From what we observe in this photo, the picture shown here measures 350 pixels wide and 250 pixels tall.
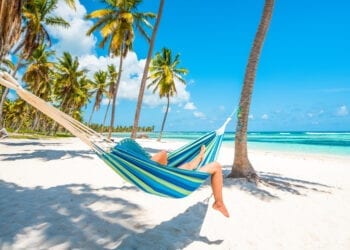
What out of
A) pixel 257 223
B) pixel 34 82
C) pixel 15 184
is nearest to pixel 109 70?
pixel 34 82

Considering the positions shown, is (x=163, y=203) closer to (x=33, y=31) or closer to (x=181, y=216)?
(x=181, y=216)

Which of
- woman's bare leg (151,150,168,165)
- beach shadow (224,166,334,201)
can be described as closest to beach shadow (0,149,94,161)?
beach shadow (224,166,334,201)

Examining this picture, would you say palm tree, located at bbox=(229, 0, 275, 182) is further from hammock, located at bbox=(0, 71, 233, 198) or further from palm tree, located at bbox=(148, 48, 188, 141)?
palm tree, located at bbox=(148, 48, 188, 141)

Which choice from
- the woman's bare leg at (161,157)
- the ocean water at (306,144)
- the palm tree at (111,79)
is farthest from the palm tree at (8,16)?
the palm tree at (111,79)

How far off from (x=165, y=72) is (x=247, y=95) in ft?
51.4

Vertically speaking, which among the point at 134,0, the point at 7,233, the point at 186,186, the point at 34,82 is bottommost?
the point at 7,233

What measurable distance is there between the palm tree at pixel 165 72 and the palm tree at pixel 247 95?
49.4 ft

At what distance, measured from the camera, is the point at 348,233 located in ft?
8.54

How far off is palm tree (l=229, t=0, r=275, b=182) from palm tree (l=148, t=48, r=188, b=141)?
593 inches

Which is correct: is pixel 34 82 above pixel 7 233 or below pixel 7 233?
above

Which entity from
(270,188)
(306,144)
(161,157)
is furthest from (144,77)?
(306,144)

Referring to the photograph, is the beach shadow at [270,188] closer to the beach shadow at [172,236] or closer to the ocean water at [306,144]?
the beach shadow at [172,236]

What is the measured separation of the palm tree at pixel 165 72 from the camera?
19694 millimetres

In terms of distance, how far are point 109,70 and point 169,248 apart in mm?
23731
